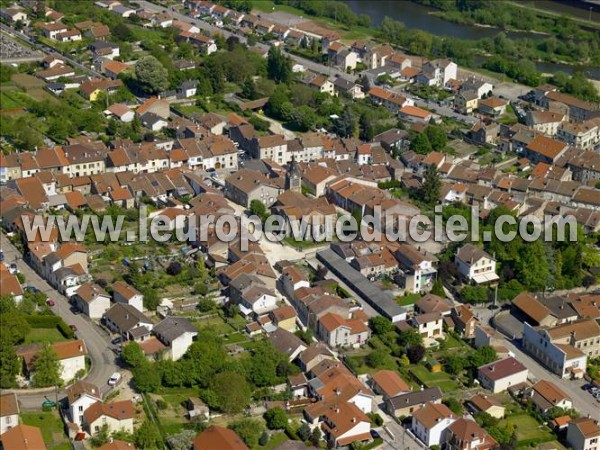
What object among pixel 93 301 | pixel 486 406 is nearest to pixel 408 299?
pixel 486 406

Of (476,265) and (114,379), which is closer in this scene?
(114,379)

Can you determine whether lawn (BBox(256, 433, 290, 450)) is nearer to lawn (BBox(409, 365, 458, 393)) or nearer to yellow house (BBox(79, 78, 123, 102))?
lawn (BBox(409, 365, 458, 393))

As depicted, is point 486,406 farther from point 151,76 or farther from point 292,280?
point 151,76

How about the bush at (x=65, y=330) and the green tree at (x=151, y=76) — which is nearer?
the bush at (x=65, y=330)

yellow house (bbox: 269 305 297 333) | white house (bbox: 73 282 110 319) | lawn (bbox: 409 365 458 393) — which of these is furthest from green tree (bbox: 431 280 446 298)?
white house (bbox: 73 282 110 319)

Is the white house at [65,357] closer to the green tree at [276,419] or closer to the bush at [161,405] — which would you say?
the bush at [161,405]

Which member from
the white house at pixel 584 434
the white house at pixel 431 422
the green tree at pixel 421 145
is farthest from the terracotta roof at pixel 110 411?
the green tree at pixel 421 145

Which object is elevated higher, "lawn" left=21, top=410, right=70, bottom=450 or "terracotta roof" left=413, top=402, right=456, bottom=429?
"terracotta roof" left=413, top=402, right=456, bottom=429
